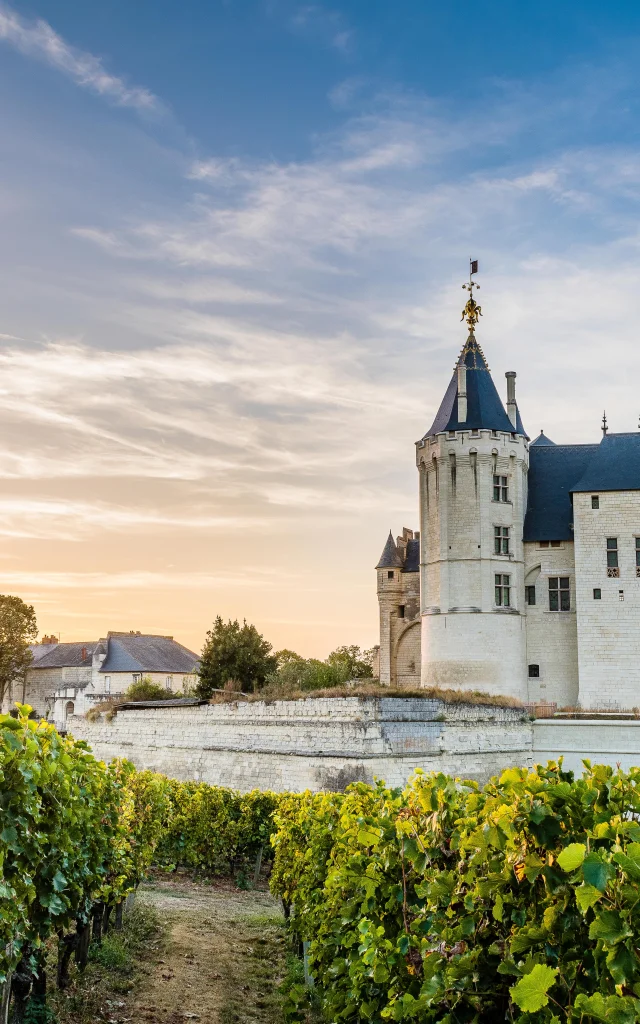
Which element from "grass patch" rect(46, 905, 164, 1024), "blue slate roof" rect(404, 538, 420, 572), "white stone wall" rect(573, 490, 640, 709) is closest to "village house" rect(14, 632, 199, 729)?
"blue slate roof" rect(404, 538, 420, 572)

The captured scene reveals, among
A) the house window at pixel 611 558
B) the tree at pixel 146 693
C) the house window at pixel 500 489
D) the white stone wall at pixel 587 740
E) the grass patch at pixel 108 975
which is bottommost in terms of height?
the grass patch at pixel 108 975

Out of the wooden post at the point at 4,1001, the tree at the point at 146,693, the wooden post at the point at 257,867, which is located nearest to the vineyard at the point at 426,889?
the wooden post at the point at 4,1001

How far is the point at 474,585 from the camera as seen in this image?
34.6 m

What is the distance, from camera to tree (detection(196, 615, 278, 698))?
4266 centimetres

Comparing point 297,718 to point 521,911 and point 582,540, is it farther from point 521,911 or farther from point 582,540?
point 521,911

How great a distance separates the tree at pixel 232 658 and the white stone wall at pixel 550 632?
525 inches

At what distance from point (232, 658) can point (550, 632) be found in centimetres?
1488

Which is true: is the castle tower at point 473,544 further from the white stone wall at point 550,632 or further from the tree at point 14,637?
the tree at point 14,637

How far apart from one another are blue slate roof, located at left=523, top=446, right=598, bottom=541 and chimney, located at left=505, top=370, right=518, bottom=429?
1.84m

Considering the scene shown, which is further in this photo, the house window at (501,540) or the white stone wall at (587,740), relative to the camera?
the house window at (501,540)

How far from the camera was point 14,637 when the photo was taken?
2276 inches

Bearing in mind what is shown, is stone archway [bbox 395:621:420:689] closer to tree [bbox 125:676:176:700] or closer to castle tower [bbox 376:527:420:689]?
castle tower [bbox 376:527:420:689]

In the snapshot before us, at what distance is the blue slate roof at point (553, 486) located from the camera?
36281 millimetres

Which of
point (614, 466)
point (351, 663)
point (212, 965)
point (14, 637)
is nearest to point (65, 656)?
point (14, 637)
